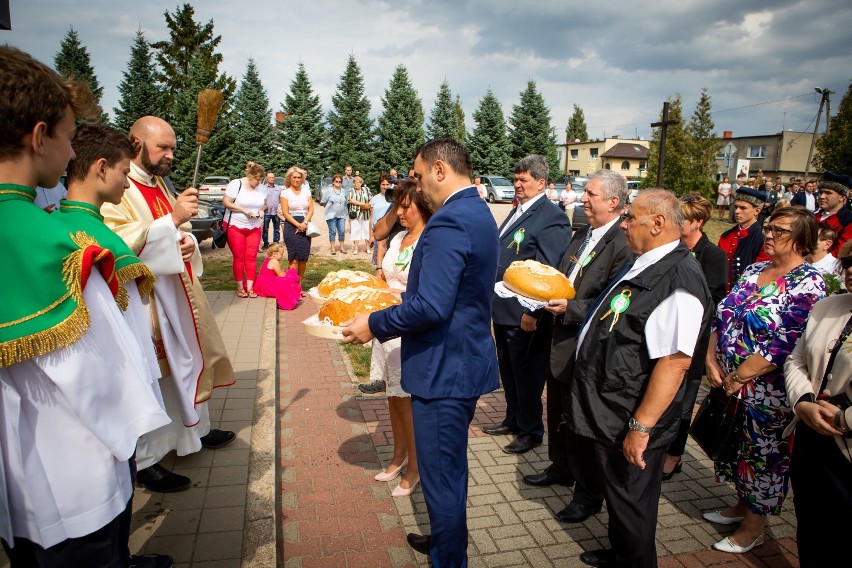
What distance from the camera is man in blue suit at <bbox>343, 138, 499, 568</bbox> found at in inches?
98.8

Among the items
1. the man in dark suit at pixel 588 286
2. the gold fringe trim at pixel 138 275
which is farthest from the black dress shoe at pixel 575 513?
the gold fringe trim at pixel 138 275

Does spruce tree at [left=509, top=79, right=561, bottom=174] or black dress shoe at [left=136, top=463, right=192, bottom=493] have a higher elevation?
spruce tree at [left=509, top=79, right=561, bottom=174]

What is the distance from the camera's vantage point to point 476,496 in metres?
3.96

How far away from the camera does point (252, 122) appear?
39.8m

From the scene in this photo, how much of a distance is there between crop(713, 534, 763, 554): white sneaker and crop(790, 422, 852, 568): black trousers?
0.80 meters

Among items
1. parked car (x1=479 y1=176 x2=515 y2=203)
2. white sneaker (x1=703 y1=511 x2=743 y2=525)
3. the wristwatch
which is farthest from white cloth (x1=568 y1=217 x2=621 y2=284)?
parked car (x1=479 y1=176 x2=515 y2=203)

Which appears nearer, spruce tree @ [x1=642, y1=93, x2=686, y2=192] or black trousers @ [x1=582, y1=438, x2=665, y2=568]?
black trousers @ [x1=582, y1=438, x2=665, y2=568]

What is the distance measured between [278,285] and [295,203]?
5.40ft

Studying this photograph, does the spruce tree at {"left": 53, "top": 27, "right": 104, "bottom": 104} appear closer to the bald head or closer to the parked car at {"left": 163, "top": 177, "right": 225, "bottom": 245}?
the parked car at {"left": 163, "top": 177, "right": 225, "bottom": 245}

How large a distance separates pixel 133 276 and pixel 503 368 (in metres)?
3.38

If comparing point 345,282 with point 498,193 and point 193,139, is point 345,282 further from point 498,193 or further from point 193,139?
point 498,193

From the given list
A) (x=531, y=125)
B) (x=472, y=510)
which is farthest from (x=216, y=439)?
(x=531, y=125)

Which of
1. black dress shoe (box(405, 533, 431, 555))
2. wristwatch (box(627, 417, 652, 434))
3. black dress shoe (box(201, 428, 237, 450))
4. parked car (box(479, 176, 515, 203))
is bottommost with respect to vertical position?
black dress shoe (box(405, 533, 431, 555))

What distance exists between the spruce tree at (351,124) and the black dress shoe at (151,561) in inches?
1489
